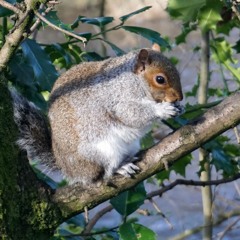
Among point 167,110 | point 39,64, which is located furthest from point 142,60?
point 39,64

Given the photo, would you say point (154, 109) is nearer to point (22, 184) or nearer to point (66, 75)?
point (66, 75)

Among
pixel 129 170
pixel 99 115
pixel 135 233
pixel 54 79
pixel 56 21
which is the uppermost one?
pixel 56 21

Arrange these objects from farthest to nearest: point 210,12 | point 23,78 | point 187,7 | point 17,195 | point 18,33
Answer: point 23,78 → point 210,12 → point 187,7 → point 17,195 → point 18,33

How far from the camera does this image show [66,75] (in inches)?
68.9

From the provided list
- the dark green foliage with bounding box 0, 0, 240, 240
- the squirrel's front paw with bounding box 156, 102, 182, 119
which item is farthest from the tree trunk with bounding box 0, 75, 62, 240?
the squirrel's front paw with bounding box 156, 102, 182, 119

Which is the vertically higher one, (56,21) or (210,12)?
(56,21)

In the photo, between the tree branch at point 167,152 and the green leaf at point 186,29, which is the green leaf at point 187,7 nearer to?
the tree branch at point 167,152

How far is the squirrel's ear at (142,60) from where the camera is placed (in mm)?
1770

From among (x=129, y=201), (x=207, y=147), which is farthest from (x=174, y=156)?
(x=207, y=147)

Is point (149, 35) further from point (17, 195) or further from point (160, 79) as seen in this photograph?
point (17, 195)

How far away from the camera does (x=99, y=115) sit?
1727mm

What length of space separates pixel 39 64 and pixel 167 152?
1.43ft

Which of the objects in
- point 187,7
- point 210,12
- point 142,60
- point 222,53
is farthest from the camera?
point 222,53

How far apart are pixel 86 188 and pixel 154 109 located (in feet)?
1.27
